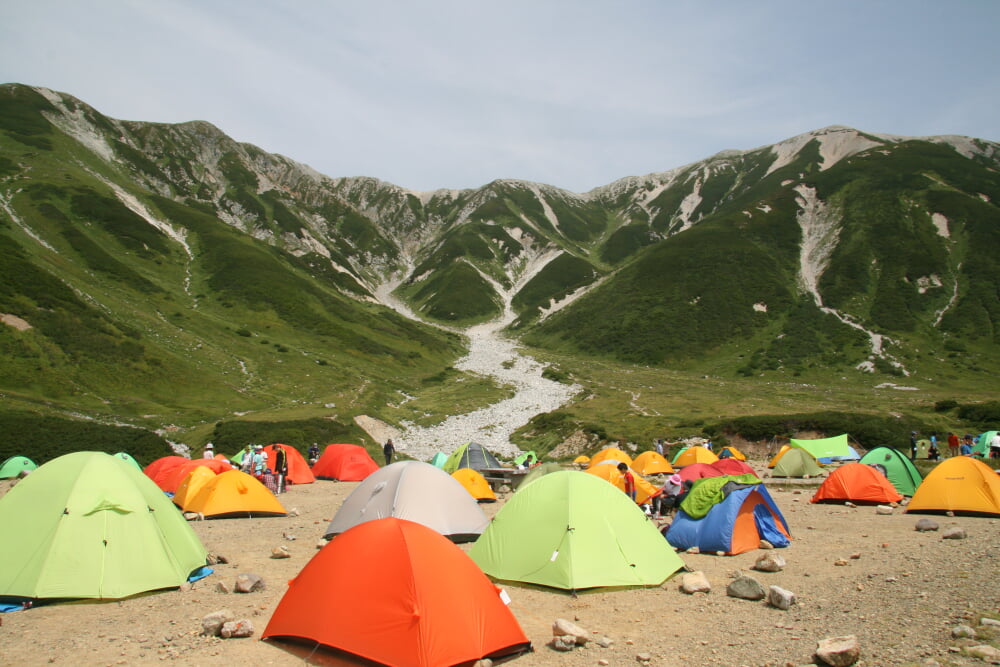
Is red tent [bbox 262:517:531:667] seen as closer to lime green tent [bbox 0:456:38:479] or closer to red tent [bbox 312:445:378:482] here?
red tent [bbox 312:445:378:482]

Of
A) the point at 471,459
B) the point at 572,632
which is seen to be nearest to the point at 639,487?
the point at 471,459

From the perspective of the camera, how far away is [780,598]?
985 centimetres

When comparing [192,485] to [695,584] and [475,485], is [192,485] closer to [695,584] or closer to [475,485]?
[475,485]

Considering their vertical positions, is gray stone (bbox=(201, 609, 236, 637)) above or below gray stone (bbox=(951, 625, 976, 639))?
below

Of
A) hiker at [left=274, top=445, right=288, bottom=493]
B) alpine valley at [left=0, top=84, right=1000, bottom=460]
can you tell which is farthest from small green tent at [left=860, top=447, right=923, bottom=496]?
hiker at [left=274, top=445, right=288, bottom=493]

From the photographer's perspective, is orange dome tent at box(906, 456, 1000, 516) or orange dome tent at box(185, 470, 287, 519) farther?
orange dome tent at box(185, 470, 287, 519)

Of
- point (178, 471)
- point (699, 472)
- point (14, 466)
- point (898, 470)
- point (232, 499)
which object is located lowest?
point (14, 466)

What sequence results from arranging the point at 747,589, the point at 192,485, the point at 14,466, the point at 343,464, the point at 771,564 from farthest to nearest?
the point at 343,464 < the point at 14,466 < the point at 192,485 < the point at 771,564 < the point at 747,589

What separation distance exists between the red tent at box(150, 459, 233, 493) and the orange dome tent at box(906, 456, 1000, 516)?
2541 centimetres

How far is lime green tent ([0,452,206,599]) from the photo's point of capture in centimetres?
1011

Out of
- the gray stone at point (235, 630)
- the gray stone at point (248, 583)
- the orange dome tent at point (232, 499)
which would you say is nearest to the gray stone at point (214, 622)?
the gray stone at point (235, 630)

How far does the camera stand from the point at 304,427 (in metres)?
37.9

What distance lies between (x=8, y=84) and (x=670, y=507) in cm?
18854

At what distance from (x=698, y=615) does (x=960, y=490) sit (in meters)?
13.5
